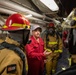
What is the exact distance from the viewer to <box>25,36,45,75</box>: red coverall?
3449 mm

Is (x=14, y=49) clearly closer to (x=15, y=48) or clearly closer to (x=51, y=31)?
(x=15, y=48)

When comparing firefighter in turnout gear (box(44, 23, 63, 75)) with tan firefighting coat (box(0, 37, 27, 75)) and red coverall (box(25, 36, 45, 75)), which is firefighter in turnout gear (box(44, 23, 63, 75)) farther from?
tan firefighting coat (box(0, 37, 27, 75))

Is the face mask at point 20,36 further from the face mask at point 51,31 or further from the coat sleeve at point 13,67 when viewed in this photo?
the face mask at point 51,31

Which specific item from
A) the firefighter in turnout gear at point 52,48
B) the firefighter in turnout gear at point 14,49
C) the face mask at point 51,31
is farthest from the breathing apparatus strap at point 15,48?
the face mask at point 51,31

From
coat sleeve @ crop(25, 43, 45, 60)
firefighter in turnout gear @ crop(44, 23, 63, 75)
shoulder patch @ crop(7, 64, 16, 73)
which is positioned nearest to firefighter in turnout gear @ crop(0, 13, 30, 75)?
shoulder patch @ crop(7, 64, 16, 73)

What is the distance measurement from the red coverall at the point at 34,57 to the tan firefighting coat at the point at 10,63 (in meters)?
1.38

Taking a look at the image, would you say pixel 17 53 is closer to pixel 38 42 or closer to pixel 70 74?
pixel 70 74

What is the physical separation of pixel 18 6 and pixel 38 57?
1326 mm

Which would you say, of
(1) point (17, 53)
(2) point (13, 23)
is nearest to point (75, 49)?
(1) point (17, 53)

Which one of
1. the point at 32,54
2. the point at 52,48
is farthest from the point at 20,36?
the point at 52,48

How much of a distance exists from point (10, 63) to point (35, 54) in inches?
61.8

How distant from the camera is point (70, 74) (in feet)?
3.04

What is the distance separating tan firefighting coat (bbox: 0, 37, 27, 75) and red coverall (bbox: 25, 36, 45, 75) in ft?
4.53

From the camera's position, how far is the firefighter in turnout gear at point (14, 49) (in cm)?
192
